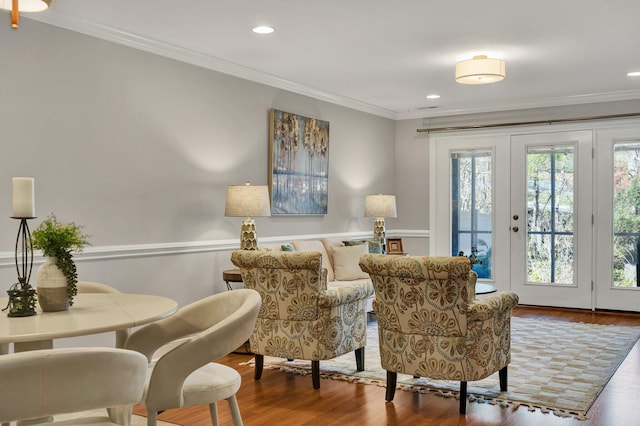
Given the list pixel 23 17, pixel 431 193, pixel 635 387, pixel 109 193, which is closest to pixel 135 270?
pixel 109 193

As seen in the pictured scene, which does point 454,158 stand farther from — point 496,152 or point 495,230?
point 495,230

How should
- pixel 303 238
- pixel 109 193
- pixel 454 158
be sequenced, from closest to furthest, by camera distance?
pixel 109 193 < pixel 303 238 < pixel 454 158

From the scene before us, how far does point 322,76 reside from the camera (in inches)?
233

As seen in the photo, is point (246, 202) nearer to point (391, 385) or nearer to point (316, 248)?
point (316, 248)

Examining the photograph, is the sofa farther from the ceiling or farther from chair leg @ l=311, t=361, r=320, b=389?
chair leg @ l=311, t=361, r=320, b=389

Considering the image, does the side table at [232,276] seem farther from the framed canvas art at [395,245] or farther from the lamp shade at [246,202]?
the framed canvas art at [395,245]

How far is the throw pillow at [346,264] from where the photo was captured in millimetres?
6105

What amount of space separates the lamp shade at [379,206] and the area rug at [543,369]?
62.5 inches

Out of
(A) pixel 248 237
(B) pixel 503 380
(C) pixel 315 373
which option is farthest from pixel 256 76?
(B) pixel 503 380

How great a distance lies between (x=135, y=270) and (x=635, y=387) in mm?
3390

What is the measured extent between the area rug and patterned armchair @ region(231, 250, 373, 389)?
1.21 feet

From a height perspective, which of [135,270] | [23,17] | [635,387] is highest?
[23,17]

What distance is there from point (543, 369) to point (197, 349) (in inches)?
119

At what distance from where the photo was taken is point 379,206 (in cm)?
711
